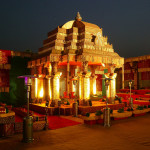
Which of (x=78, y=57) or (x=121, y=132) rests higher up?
(x=78, y=57)

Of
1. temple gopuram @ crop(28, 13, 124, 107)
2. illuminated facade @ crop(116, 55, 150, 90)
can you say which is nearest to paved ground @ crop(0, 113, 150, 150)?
temple gopuram @ crop(28, 13, 124, 107)

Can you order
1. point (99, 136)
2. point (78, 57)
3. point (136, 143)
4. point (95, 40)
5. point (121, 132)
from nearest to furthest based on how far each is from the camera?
point (136, 143) < point (99, 136) < point (121, 132) < point (78, 57) < point (95, 40)

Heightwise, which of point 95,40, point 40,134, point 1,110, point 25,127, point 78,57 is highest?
point 95,40

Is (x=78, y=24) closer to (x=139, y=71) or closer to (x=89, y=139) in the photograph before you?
(x=89, y=139)

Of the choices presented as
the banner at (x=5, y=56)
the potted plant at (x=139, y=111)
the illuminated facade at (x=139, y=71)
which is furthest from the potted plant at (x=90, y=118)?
the illuminated facade at (x=139, y=71)

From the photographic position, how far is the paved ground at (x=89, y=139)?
17.8ft

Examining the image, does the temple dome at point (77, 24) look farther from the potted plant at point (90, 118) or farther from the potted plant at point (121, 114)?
the potted plant at point (90, 118)

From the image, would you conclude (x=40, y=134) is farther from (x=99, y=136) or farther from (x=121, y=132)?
(x=121, y=132)

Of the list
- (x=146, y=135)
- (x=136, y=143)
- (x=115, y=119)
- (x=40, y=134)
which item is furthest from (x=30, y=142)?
(x=115, y=119)

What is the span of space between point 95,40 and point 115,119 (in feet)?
18.1

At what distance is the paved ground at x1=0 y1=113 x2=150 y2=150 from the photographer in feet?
17.8

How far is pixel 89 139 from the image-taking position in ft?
20.3

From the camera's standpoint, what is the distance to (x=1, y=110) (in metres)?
6.80

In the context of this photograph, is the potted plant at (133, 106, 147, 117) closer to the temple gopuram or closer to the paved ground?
the temple gopuram
